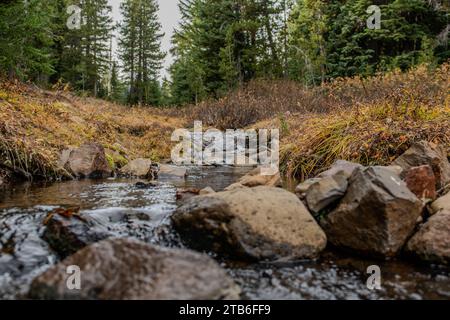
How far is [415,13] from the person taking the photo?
58.8ft

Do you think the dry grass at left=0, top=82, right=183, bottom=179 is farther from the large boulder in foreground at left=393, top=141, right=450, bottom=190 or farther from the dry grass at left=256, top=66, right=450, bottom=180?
the large boulder in foreground at left=393, top=141, right=450, bottom=190

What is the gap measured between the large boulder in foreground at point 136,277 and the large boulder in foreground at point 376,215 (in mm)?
1335

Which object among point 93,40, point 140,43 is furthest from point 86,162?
point 140,43

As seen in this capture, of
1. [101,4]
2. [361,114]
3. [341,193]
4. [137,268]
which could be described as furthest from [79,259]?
[101,4]

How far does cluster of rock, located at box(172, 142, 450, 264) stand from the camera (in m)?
2.96

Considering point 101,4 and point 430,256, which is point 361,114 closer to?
point 430,256

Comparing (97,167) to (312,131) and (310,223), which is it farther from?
(310,223)

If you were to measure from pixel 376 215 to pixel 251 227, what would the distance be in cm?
102

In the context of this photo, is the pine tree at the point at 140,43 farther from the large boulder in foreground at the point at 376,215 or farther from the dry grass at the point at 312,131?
the large boulder in foreground at the point at 376,215

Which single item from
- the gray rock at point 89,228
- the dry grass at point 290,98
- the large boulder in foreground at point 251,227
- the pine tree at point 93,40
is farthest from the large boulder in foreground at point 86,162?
the pine tree at point 93,40

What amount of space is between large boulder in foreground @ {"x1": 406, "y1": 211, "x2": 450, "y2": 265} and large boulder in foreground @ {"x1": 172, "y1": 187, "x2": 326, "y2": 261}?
0.73 metres

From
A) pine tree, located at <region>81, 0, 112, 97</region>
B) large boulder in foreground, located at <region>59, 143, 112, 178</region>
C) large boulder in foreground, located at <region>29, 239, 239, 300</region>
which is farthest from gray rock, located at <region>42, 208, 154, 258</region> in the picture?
pine tree, located at <region>81, 0, 112, 97</region>

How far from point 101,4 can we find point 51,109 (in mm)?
26933

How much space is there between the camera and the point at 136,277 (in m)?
2.08
